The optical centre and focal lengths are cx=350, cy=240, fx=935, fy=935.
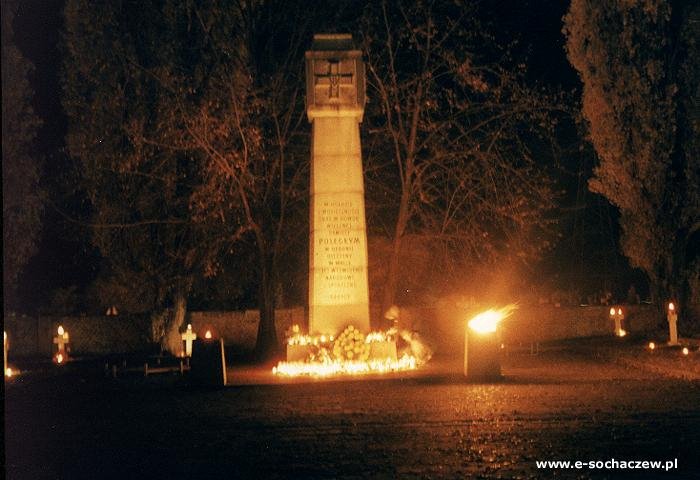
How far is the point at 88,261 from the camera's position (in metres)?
39.9

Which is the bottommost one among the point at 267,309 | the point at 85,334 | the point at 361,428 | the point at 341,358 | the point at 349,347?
the point at 361,428

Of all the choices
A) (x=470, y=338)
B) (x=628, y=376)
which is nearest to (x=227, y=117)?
(x=470, y=338)

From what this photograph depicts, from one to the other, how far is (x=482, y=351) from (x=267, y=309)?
10197mm

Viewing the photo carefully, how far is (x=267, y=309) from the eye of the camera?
1053 inches

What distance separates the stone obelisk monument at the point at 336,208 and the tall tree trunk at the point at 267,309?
5.94 m

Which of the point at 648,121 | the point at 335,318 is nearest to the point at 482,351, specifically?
the point at 335,318

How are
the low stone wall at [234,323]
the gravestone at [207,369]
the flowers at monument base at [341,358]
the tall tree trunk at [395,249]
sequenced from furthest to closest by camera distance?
the low stone wall at [234,323] < the tall tree trunk at [395,249] < the flowers at monument base at [341,358] < the gravestone at [207,369]

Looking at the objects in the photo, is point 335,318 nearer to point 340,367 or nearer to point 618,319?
point 340,367

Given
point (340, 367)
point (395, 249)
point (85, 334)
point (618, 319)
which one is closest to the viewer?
point (340, 367)

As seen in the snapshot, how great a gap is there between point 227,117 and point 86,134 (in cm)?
724

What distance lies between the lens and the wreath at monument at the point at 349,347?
66.2ft

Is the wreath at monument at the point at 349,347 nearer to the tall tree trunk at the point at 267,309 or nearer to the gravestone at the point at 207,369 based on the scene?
the gravestone at the point at 207,369

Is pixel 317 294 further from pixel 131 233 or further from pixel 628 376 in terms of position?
pixel 131 233

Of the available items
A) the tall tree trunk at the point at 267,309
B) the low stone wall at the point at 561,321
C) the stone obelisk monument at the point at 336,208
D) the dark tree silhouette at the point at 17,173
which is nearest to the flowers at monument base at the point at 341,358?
the stone obelisk monument at the point at 336,208
